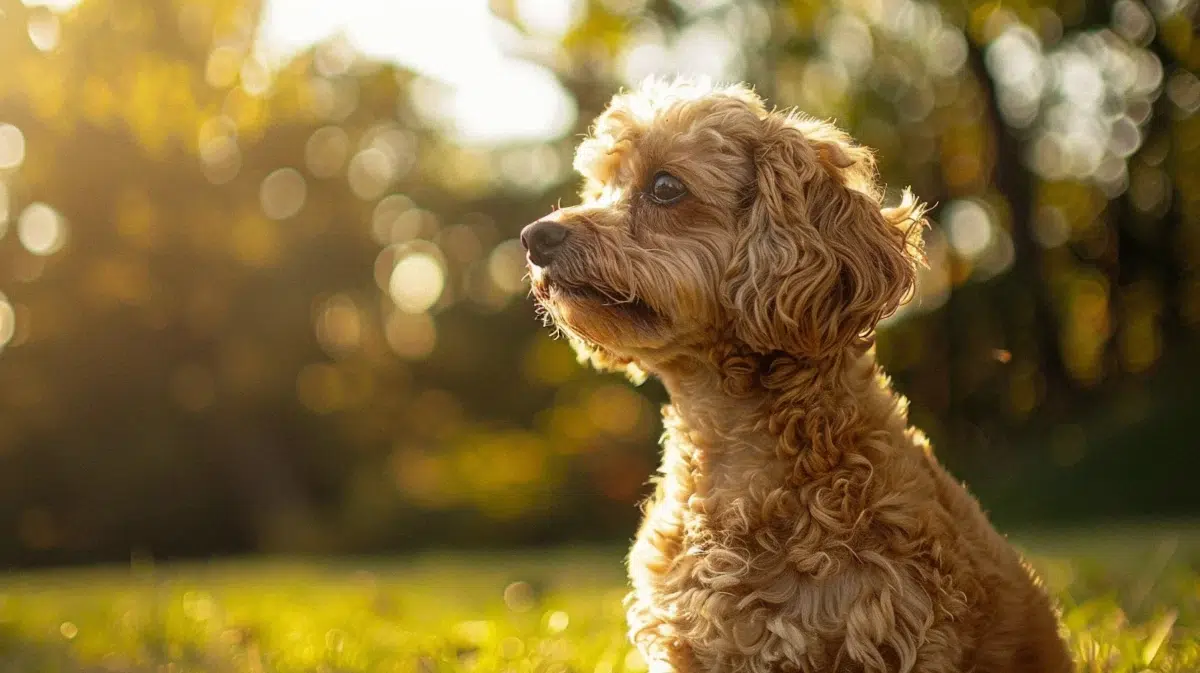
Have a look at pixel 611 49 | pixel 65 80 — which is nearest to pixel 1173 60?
pixel 611 49

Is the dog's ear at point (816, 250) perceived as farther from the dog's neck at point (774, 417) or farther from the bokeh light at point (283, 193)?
the bokeh light at point (283, 193)

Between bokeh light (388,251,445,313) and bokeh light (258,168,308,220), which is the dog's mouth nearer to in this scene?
bokeh light (258,168,308,220)

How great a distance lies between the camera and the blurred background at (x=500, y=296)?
21.7 meters

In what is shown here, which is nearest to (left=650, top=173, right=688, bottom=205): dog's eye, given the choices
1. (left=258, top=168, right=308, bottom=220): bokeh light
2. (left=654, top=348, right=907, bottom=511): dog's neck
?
(left=654, top=348, right=907, bottom=511): dog's neck

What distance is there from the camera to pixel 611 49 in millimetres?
23875

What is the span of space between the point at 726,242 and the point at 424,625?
12.2 ft

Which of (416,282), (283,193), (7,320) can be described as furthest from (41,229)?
(416,282)

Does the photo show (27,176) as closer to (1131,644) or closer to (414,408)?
(414,408)

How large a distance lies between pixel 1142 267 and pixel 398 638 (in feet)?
75.8

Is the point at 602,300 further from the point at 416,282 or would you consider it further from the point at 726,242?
the point at 416,282

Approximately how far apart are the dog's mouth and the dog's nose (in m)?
0.08

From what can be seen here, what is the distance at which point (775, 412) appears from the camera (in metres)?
3.49

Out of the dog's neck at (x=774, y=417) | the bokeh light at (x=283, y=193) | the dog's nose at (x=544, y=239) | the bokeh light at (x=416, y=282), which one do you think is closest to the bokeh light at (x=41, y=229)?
the bokeh light at (x=283, y=193)

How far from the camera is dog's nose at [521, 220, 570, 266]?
380 cm
